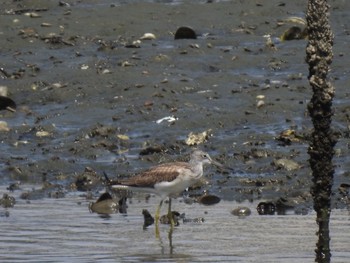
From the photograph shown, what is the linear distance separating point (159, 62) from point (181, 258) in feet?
29.9

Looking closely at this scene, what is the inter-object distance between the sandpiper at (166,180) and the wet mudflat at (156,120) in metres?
0.33

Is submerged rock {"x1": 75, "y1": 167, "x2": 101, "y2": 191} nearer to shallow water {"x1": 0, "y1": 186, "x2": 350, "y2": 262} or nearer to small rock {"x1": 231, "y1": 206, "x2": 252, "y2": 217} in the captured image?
shallow water {"x1": 0, "y1": 186, "x2": 350, "y2": 262}

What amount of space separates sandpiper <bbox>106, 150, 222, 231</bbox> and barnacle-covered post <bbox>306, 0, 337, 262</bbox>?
3.42 metres

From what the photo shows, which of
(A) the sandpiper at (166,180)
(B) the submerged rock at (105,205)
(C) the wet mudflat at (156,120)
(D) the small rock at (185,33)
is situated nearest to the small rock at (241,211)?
(C) the wet mudflat at (156,120)

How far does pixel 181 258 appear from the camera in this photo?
1258 cm

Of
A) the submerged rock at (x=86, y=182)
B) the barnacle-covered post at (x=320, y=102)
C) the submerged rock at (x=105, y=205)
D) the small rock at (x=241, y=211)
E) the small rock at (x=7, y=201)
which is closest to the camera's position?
the barnacle-covered post at (x=320, y=102)

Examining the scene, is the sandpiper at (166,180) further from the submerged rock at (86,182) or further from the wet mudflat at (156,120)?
the submerged rock at (86,182)

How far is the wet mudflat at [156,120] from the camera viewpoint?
44.3 feet

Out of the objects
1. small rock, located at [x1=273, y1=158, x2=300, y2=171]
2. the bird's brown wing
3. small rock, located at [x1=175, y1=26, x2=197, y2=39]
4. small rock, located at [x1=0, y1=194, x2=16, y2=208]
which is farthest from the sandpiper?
small rock, located at [x1=175, y1=26, x2=197, y2=39]

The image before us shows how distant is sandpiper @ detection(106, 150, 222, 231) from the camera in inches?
601

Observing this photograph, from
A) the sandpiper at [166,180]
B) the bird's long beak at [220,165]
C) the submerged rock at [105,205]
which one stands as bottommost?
the submerged rock at [105,205]

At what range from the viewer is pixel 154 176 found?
15.3 m

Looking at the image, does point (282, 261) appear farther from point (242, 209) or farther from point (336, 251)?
point (242, 209)

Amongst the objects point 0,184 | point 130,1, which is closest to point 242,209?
point 0,184
